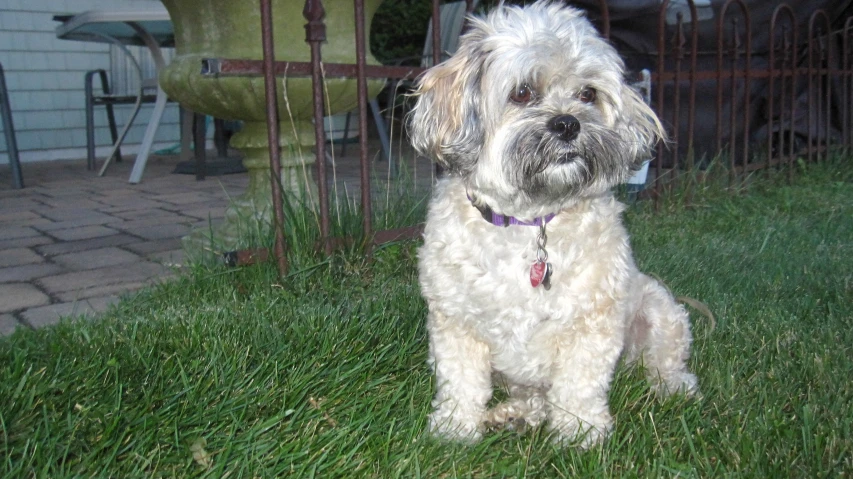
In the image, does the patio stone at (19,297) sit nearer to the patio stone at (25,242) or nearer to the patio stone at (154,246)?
the patio stone at (154,246)

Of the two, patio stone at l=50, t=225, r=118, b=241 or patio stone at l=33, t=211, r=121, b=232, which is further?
patio stone at l=33, t=211, r=121, b=232

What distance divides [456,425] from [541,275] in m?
0.51

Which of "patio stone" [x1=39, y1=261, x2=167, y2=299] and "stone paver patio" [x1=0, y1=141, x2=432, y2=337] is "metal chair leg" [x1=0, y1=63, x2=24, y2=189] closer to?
"stone paver patio" [x1=0, y1=141, x2=432, y2=337]

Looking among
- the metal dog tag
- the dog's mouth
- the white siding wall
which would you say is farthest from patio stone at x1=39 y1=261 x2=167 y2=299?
the white siding wall

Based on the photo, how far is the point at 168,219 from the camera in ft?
16.8

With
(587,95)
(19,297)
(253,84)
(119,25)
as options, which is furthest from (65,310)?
(119,25)

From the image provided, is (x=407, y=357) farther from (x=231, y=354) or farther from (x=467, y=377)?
(x=231, y=354)

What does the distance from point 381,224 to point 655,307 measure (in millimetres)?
1507

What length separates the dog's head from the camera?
222 centimetres

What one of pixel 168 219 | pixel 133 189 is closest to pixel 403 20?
pixel 133 189

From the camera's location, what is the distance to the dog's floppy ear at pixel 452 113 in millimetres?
2320

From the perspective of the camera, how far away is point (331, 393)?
230 cm

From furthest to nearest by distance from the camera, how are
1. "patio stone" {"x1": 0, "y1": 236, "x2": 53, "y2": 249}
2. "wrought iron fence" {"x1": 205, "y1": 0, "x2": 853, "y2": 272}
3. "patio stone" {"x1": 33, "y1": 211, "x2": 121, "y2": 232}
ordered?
"wrought iron fence" {"x1": 205, "y1": 0, "x2": 853, "y2": 272} < "patio stone" {"x1": 33, "y1": 211, "x2": 121, "y2": 232} < "patio stone" {"x1": 0, "y1": 236, "x2": 53, "y2": 249}

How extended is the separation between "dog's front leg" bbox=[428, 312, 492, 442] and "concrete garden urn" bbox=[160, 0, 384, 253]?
139 centimetres
